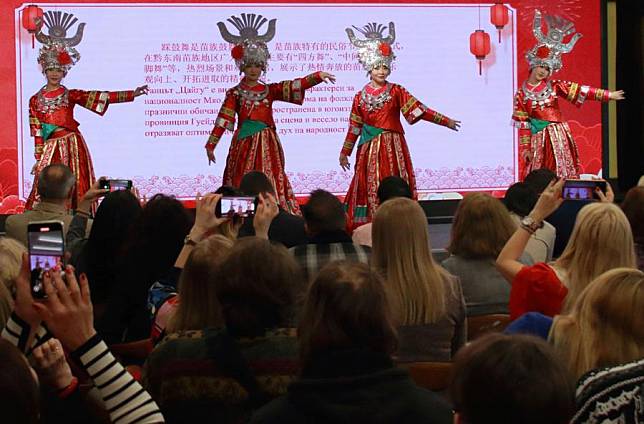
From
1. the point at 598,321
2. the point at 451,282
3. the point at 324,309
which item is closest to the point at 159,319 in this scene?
the point at 451,282

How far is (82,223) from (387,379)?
245cm

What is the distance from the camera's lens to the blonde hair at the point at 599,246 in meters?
2.24

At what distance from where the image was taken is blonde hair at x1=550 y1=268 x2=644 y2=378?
5.44ft

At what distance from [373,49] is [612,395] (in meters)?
5.25

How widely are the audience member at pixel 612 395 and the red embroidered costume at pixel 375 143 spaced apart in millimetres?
4935

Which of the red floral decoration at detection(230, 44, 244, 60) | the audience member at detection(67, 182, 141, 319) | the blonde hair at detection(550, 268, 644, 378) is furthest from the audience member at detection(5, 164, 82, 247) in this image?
the red floral decoration at detection(230, 44, 244, 60)

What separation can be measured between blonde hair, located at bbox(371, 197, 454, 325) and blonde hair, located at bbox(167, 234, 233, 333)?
1.94 ft

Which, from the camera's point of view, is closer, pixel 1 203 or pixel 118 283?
pixel 118 283

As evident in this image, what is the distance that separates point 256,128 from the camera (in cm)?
649

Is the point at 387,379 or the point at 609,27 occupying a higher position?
the point at 609,27

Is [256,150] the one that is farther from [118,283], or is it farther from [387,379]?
[387,379]

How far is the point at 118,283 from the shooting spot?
271cm

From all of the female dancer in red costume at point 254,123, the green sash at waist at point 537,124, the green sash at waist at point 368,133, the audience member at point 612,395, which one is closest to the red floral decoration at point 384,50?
the green sash at waist at point 368,133

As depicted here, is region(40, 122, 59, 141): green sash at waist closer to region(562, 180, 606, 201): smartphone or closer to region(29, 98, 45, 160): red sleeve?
region(29, 98, 45, 160): red sleeve
